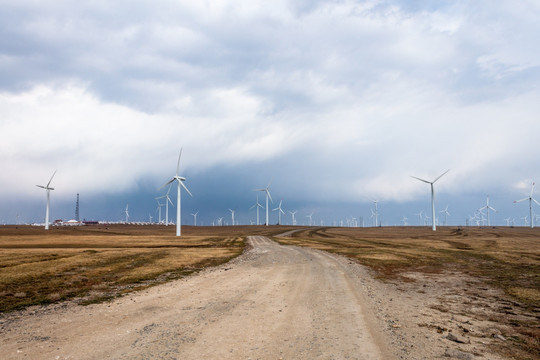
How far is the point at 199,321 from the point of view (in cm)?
1777

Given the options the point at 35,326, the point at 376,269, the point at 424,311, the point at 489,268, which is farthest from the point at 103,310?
the point at 489,268

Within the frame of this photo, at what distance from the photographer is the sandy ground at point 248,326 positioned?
44.4ft

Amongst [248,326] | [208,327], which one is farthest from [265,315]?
[208,327]

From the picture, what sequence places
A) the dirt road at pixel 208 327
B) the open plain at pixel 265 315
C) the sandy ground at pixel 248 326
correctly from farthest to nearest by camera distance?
the open plain at pixel 265 315
the sandy ground at pixel 248 326
the dirt road at pixel 208 327

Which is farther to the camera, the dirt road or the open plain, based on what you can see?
the open plain

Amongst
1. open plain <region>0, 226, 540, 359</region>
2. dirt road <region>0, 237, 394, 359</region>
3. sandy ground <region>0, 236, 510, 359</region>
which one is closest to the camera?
dirt road <region>0, 237, 394, 359</region>

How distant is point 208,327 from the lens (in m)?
16.7

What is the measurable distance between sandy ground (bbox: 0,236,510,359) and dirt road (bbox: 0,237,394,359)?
0.04m

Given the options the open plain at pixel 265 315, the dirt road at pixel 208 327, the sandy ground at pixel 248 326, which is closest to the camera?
the dirt road at pixel 208 327

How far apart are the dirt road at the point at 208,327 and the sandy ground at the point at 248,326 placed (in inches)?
1.7

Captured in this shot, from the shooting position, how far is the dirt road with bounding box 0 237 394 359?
13.4 meters

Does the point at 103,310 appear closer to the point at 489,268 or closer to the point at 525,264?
the point at 489,268

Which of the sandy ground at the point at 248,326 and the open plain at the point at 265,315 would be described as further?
the open plain at the point at 265,315

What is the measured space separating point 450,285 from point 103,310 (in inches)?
1136
